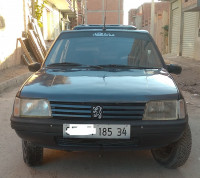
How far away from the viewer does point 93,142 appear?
2.34 m

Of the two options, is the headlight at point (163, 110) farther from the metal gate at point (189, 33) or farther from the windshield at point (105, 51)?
the metal gate at point (189, 33)

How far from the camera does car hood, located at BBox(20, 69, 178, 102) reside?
2271mm

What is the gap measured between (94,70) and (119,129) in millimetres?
898

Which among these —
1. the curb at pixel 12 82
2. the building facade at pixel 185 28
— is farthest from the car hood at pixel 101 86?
the building facade at pixel 185 28

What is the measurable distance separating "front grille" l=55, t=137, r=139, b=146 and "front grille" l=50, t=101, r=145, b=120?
20 cm

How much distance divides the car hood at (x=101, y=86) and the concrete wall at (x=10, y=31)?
7121 mm

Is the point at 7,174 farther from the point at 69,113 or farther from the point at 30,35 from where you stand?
the point at 30,35

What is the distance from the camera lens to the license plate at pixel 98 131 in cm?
224

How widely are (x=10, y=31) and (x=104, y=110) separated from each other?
29.3ft

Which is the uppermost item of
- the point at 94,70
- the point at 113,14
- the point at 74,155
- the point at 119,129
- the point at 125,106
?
the point at 113,14

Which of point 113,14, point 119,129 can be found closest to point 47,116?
point 119,129

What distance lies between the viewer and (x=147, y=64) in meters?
3.22

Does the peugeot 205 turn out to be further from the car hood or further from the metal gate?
the metal gate

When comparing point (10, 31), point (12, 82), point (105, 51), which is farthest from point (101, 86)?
point (10, 31)
